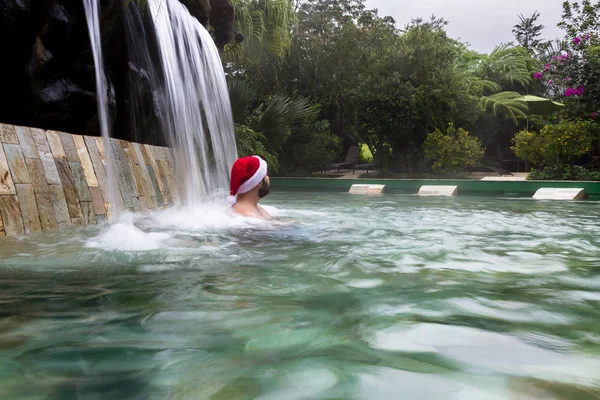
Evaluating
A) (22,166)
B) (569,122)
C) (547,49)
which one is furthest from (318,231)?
(547,49)

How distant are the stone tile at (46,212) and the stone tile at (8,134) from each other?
1.86 ft

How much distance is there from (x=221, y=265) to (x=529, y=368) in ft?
7.75

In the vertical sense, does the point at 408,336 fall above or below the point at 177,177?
below

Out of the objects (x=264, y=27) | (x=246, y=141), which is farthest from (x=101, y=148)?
(x=264, y=27)

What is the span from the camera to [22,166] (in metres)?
5.15

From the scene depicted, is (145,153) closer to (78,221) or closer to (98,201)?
(98,201)

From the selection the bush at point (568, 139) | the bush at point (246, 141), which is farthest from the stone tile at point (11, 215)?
the bush at point (568, 139)

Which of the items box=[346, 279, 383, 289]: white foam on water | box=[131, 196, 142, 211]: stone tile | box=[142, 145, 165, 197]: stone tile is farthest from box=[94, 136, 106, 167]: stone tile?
box=[346, 279, 383, 289]: white foam on water

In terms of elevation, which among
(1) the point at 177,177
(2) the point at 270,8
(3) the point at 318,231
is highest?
(2) the point at 270,8

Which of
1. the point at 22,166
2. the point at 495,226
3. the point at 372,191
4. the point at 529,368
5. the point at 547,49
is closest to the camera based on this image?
the point at 529,368

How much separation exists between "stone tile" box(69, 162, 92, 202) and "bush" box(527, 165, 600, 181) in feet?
49.5

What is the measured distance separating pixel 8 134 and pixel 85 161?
3.62 feet

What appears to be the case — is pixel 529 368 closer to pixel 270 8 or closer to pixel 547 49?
pixel 270 8

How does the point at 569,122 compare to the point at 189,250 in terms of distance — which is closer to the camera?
the point at 189,250
